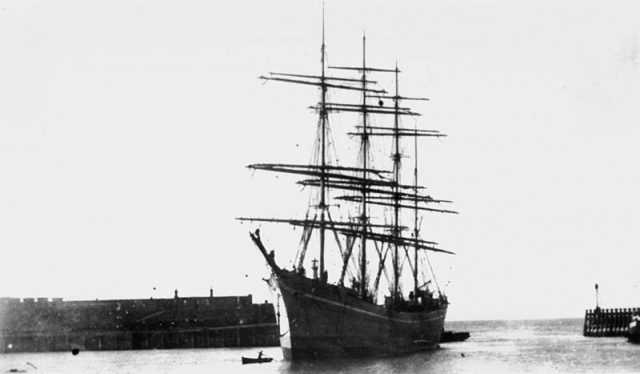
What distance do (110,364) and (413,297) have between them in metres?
25.3

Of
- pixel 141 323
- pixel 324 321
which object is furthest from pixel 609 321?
pixel 324 321

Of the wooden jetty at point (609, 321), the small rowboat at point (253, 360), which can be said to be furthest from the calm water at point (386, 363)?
the wooden jetty at point (609, 321)

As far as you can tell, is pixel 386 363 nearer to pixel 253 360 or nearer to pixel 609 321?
pixel 253 360

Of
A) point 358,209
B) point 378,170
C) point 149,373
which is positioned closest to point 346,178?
point 378,170

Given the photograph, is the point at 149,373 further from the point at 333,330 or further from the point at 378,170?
the point at 378,170

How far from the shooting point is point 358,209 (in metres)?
78.9

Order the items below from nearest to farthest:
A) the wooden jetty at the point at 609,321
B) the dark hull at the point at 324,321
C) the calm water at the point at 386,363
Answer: the calm water at the point at 386,363
the dark hull at the point at 324,321
the wooden jetty at the point at 609,321

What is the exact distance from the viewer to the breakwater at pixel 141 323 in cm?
10394

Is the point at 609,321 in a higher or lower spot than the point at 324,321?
lower

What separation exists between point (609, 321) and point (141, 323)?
43.2 meters

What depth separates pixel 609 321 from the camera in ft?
345

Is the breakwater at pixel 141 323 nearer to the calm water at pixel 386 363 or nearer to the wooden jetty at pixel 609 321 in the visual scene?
the calm water at pixel 386 363

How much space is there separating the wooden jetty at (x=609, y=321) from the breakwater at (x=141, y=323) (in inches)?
1184

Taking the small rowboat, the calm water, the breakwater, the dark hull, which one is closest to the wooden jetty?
the calm water
